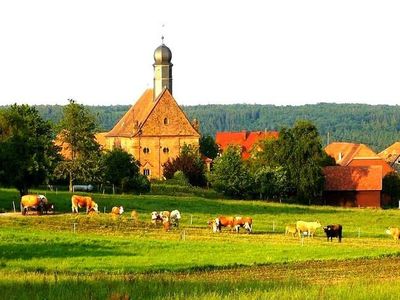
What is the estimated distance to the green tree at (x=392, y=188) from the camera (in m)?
107

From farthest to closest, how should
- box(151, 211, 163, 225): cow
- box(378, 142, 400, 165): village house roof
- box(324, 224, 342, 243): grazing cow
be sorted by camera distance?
box(378, 142, 400, 165): village house roof → box(151, 211, 163, 225): cow → box(324, 224, 342, 243): grazing cow

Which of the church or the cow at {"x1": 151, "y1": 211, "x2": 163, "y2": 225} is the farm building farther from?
the cow at {"x1": 151, "y1": 211, "x2": 163, "y2": 225}

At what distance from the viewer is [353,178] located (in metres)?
102

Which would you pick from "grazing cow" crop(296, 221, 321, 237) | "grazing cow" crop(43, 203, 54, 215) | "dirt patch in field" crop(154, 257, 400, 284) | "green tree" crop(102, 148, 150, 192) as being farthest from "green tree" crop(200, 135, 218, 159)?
"dirt patch in field" crop(154, 257, 400, 284)

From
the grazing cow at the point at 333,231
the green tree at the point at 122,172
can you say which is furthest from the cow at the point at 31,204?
the green tree at the point at 122,172

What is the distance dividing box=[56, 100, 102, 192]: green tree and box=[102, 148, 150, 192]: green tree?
0.88m

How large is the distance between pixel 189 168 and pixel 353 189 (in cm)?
1768

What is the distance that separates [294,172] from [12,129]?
128 feet

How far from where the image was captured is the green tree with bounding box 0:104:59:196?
62.4 metres

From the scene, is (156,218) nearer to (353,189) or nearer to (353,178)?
(353,189)

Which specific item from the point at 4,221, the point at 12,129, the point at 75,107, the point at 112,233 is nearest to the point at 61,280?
the point at 112,233

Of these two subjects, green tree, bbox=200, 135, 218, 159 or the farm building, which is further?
green tree, bbox=200, 135, 218, 159

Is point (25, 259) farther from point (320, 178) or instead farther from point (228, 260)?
point (320, 178)

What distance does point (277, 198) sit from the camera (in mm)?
97312
